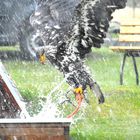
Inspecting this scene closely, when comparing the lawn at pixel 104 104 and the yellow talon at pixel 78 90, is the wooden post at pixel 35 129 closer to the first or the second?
the yellow talon at pixel 78 90

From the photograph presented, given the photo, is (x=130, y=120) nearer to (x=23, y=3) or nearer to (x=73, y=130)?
(x=73, y=130)

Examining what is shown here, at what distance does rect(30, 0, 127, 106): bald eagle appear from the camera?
5.79m

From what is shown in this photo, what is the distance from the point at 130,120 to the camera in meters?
7.81

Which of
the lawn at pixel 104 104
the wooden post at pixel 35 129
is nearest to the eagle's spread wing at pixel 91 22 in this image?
the lawn at pixel 104 104

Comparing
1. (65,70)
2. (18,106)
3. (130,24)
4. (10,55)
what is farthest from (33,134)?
(10,55)

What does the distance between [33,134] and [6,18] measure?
9058 millimetres

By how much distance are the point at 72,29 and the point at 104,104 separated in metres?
2.73

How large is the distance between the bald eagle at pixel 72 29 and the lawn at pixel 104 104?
694mm

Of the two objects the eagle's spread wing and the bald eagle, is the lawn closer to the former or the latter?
the bald eagle

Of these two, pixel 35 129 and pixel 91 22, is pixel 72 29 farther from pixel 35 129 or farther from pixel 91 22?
pixel 35 129

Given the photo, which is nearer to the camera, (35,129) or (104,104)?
(35,129)

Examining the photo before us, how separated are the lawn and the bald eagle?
2.28ft

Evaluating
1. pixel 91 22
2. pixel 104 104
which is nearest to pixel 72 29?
pixel 91 22

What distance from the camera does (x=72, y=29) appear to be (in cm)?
609
